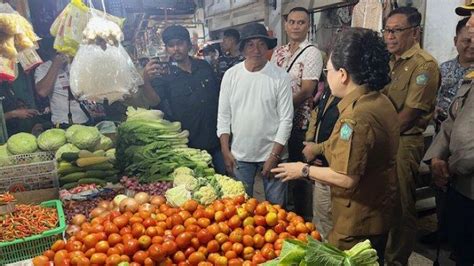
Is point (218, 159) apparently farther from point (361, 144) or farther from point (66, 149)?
point (361, 144)

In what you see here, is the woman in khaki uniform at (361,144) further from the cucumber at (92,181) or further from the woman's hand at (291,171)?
the cucumber at (92,181)

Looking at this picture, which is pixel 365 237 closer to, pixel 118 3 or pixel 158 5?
pixel 118 3

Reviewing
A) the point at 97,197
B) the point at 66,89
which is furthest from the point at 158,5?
the point at 97,197

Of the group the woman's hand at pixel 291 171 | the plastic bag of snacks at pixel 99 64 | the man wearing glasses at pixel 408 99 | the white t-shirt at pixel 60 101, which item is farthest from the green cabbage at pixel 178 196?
the white t-shirt at pixel 60 101

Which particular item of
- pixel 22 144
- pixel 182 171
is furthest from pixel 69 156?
pixel 182 171

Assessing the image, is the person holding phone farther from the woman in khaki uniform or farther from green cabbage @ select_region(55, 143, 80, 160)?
the woman in khaki uniform

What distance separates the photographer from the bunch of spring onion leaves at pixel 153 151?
3.07m

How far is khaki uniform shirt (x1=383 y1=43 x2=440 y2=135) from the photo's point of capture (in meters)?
2.90

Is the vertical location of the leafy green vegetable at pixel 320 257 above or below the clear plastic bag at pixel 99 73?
below

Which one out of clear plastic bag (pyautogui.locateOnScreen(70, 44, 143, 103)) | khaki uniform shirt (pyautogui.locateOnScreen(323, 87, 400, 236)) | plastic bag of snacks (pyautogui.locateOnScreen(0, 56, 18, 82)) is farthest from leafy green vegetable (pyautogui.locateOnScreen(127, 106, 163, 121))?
khaki uniform shirt (pyautogui.locateOnScreen(323, 87, 400, 236))

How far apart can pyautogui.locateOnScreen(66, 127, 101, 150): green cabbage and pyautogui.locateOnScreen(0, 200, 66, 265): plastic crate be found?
1.19 meters

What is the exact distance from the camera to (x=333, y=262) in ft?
4.65

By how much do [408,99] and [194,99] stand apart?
77.3 inches

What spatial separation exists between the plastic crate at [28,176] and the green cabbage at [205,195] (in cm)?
101
